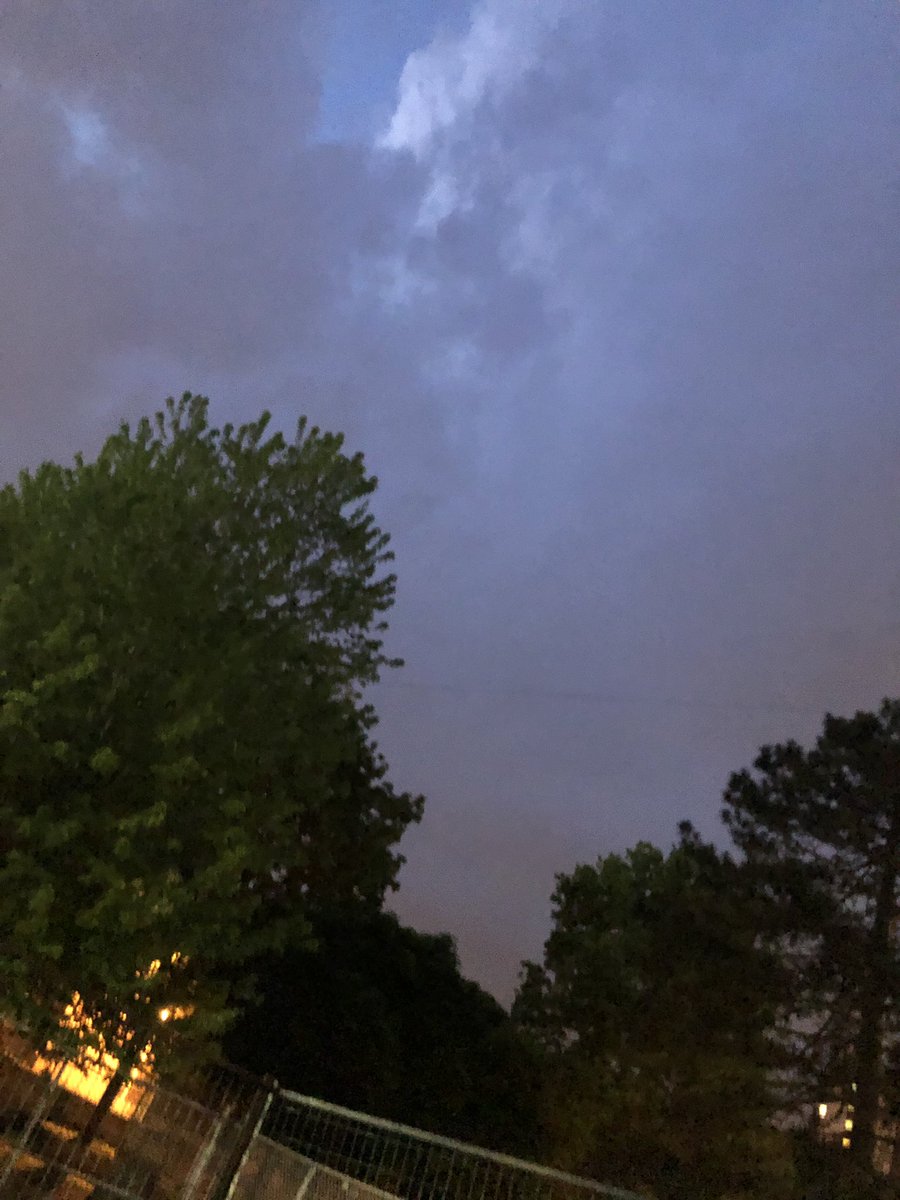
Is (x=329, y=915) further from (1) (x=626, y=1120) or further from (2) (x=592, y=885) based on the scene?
(2) (x=592, y=885)

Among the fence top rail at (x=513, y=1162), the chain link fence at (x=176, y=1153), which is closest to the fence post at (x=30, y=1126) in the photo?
the chain link fence at (x=176, y=1153)

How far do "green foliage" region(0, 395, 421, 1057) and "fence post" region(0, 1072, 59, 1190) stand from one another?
1990mm

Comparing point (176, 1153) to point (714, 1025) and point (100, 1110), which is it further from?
point (714, 1025)

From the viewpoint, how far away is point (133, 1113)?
1002 cm

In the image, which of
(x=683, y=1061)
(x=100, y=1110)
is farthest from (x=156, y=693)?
(x=683, y=1061)

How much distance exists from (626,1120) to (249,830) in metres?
17.3

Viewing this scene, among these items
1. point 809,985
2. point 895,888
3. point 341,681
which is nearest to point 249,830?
point 341,681

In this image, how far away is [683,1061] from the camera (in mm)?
A: 18047

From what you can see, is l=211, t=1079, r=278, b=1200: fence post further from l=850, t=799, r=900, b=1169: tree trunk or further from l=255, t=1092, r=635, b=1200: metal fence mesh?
l=850, t=799, r=900, b=1169: tree trunk

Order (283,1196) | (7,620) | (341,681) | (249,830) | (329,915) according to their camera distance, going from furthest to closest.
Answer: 1. (329,915)
2. (341,681)
3. (249,830)
4. (7,620)
5. (283,1196)

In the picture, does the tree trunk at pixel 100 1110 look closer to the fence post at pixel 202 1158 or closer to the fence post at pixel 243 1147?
the fence post at pixel 202 1158

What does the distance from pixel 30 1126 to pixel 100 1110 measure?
163cm

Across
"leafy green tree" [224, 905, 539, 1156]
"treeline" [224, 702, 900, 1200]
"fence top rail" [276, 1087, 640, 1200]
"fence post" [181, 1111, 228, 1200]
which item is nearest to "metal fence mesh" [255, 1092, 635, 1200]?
"fence top rail" [276, 1087, 640, 1200]

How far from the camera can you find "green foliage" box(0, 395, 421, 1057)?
35.9 ft
